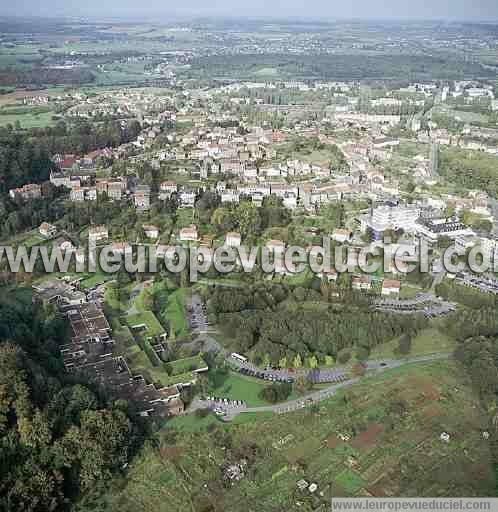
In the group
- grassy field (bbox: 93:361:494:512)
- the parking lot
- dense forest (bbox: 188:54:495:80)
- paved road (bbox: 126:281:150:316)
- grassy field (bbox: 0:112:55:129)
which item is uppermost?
dense forest (bbox: 188:54:495:80)

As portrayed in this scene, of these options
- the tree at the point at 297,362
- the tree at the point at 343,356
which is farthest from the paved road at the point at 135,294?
the tree at the point at 343,356

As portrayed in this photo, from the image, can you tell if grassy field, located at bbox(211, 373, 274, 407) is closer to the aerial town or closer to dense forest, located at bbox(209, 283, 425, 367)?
the aerial town

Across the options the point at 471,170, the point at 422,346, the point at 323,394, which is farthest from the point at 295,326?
the point at 471,170

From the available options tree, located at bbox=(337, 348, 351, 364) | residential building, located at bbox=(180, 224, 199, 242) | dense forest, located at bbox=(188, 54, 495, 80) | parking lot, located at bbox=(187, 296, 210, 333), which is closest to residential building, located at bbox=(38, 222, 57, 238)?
residential building, located at bbox=(180, 224, 199, 242)

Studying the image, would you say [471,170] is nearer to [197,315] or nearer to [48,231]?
[197,315]

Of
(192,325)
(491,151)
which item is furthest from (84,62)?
(192,325)

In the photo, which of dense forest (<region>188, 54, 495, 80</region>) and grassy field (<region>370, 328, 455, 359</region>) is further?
dense forest (<region>188, 54, 495, 80</region>)

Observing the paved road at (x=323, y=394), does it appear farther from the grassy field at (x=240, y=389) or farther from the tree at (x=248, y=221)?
the tree at (x=248, y=221)
